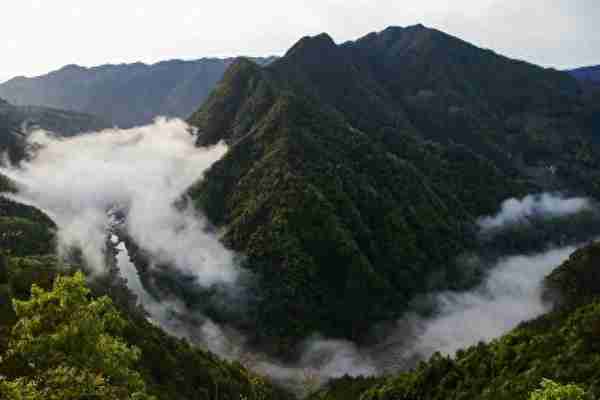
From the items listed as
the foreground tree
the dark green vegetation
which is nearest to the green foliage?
the foreground tree

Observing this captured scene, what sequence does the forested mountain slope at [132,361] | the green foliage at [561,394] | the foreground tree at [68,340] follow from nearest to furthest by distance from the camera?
the green foliage at [561,394] → the foreground tree at [68,340] → the forested mountain slope at [132,361]

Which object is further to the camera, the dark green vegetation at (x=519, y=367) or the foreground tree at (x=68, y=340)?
the dark green vegetation at (x=519, y=367)

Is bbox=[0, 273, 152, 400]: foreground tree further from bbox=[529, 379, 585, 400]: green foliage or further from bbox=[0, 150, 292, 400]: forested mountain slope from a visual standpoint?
bbox=[529, 379, 585, 400]: green foliage

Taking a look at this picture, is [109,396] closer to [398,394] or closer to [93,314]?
[93,314]

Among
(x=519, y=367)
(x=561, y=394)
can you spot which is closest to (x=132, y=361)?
(x=561, y=394)

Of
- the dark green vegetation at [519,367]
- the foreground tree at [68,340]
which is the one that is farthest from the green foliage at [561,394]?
the dark green vegetation at [519,367]

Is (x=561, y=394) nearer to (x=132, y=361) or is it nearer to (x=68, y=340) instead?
(x=68, y=340)

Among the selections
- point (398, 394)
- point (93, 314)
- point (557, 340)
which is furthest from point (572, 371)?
point (93, 314)

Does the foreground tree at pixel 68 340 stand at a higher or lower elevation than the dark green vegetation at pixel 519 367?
lower

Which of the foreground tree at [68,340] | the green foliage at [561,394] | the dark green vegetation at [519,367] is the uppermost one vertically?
the dark green vegetation at [519,367]

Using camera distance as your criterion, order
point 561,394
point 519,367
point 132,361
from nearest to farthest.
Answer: point 561,394 < point 132,361 < point 519,367

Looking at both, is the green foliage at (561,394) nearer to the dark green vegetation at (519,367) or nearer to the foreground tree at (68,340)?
the foreground tree at (68,340)
